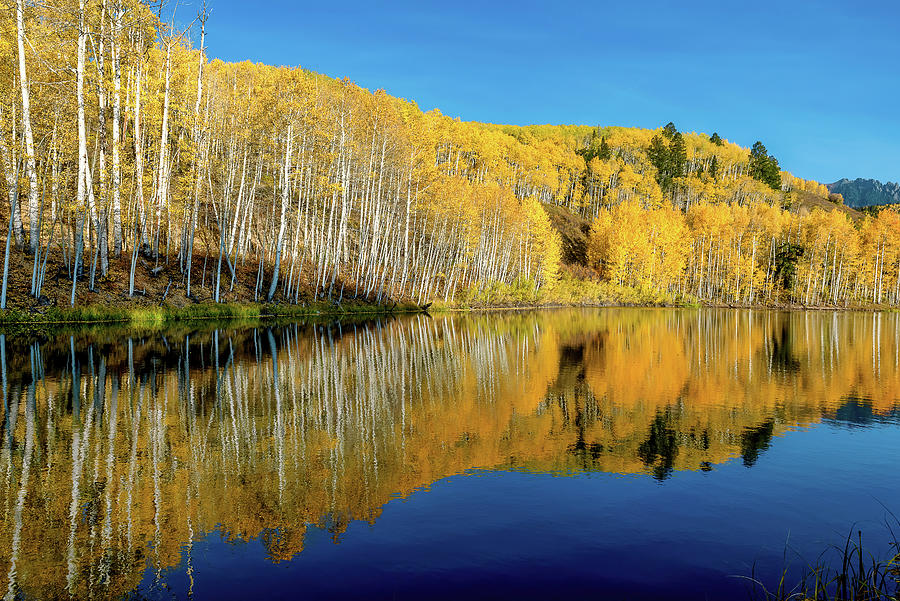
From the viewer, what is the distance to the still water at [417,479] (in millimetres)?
5848

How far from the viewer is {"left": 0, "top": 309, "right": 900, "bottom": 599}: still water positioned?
5848mm

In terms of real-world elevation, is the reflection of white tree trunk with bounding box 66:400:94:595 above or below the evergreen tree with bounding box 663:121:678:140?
below

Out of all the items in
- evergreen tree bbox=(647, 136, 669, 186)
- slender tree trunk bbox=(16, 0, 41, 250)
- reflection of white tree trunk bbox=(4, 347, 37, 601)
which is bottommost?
reflection of white tree trunk bbox=(4, 347, 37, 601)

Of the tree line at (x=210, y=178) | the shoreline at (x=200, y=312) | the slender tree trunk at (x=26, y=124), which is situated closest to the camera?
the slender tree trunk at (x=26, y=124)

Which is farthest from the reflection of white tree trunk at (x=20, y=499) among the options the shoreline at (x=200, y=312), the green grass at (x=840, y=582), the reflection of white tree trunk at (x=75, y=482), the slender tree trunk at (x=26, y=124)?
the slender tree trunk at (x=26, y=124)

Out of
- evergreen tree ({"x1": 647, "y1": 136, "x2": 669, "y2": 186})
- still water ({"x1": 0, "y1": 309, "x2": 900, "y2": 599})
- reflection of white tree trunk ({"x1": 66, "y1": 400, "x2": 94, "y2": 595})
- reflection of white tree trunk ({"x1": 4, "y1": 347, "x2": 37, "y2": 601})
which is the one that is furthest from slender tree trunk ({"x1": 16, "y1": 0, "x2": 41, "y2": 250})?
evergreen tree ({"x1": 647, "y1": 136, "x2": 669, "y2": 186})

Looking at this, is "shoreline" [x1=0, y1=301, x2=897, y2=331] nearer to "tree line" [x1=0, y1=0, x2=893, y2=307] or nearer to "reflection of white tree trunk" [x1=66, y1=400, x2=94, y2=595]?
"tree line" [x1=0, y1=0, x2=893, y2=307]

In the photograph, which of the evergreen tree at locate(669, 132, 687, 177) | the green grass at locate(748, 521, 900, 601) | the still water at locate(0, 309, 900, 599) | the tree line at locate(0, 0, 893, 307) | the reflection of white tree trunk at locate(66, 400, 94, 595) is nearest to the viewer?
the green grass at locate(748, 521, 900, 601)

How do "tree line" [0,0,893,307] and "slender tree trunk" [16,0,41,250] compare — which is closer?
"slender tree trunk" [16,0,41,250]

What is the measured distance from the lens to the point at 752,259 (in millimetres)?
92000

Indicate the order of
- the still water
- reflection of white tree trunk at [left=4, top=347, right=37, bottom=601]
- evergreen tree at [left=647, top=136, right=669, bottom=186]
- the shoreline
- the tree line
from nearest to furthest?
reflection of white tree trunk at [left=4, top=347, right=37, bottom=601] < the still water < the shoreline < the tree line < evergreen tree at [left=647, top=136, right=669, bottom=186]

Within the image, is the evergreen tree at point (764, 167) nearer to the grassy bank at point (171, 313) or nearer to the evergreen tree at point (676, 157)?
the evergreen tree at point (676, 157)

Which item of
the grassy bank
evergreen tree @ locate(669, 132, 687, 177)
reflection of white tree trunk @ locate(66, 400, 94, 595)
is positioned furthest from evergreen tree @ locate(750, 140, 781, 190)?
reflection of white tree trunk @ locate(66, 400, 94, 595)

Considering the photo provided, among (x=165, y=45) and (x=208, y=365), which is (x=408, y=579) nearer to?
(x=208, y=365)
